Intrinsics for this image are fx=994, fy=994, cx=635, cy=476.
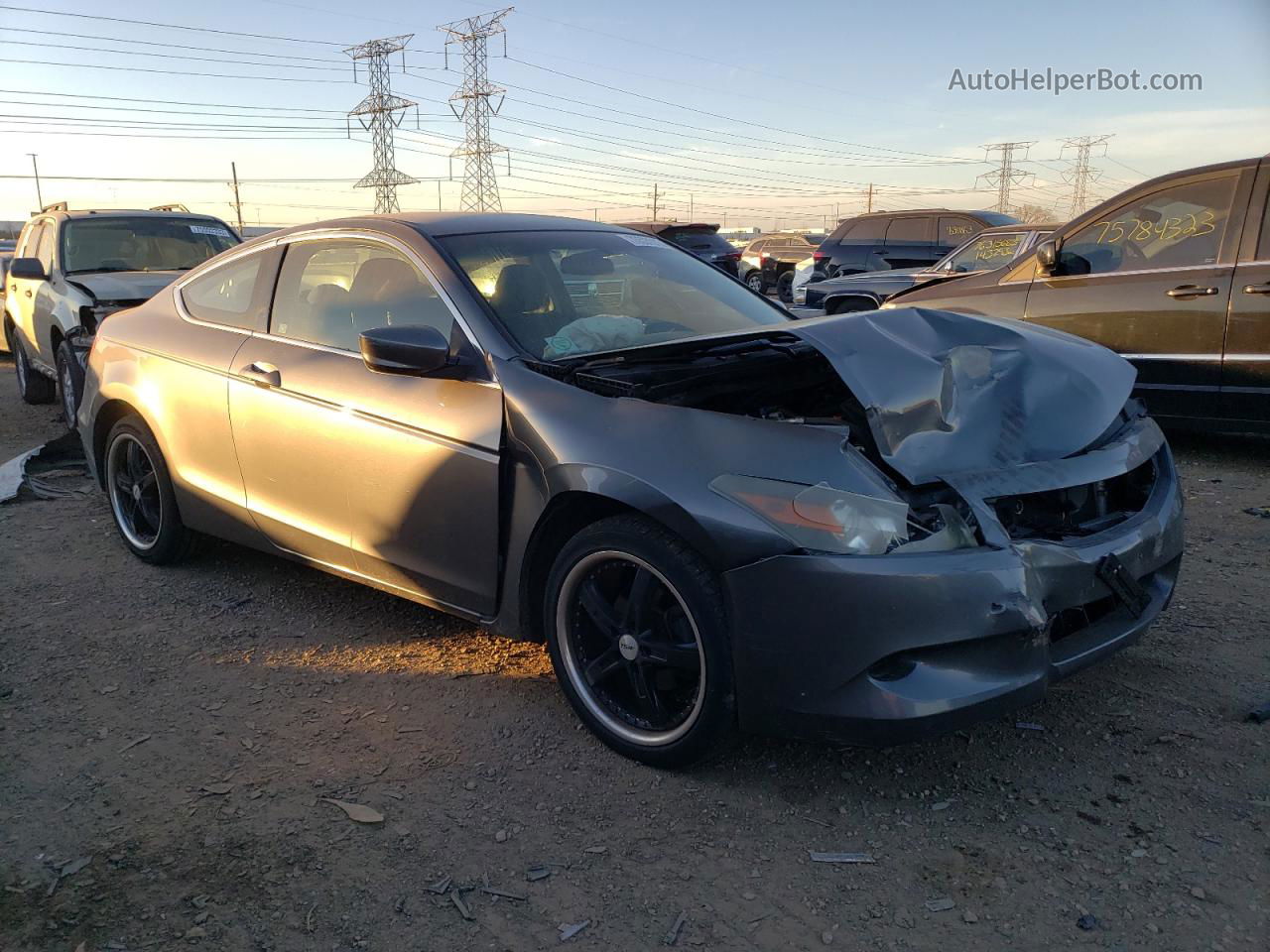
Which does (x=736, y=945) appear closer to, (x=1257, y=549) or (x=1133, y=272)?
(x=1257, y=549)

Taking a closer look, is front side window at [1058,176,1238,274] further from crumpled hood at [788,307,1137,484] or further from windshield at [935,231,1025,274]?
windshield at [935,231,1025,274]

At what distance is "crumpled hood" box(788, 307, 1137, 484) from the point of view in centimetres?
283

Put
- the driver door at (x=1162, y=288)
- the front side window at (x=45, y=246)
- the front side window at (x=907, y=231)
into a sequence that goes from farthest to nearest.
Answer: the front side window at (x=907, y=231)
the front side window at (x=45, y=246)
the driver door at (x=1162, y=288)

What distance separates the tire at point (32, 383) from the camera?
375 inches

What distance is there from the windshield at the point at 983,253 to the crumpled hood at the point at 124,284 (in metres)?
7.46

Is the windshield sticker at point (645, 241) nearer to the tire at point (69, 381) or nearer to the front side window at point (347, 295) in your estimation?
the front side window at point (347, 295)

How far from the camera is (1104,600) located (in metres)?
2.85

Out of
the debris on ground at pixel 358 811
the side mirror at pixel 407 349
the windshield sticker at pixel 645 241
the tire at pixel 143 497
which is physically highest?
the windshield sticker at pixel 645 241

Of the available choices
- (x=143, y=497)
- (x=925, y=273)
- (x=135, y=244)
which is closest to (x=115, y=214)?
(x=135, y=244)

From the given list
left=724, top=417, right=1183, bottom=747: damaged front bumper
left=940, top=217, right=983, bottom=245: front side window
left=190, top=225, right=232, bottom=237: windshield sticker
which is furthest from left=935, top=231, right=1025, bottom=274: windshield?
left=724, top=417, right=1183, bottom=747: damaged front bumper

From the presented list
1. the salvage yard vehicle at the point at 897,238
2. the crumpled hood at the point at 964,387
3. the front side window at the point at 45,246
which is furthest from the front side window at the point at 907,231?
the crumpled hood at the point at 964,387

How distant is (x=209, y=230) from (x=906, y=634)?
28.3 ft

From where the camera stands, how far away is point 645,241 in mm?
4457

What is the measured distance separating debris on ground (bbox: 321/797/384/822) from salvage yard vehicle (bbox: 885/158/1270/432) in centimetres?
469
